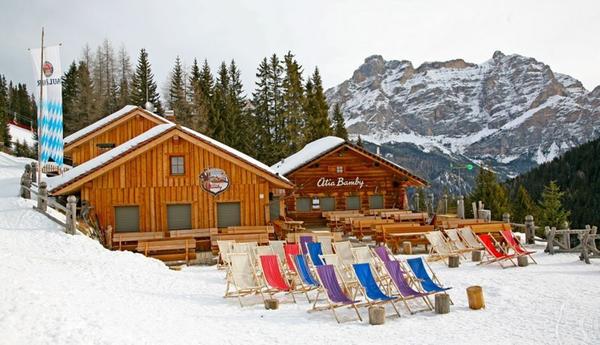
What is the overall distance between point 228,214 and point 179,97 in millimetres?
32583

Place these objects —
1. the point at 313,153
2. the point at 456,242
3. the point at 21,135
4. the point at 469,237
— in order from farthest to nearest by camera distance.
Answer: the point at 21,135 → the point at 313,153 → the point at 469,237 → the point at 456,242

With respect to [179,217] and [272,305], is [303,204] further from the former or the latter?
[272,305]

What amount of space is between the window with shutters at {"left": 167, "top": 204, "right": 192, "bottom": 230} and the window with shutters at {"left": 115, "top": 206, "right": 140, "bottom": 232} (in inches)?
45.2

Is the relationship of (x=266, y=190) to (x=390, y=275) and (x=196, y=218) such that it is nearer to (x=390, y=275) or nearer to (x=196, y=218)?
(x=196, y=218)

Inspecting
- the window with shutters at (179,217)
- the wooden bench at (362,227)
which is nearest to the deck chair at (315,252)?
the wooden bench at (362,227)

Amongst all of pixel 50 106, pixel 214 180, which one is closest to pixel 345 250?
pixel 214 180

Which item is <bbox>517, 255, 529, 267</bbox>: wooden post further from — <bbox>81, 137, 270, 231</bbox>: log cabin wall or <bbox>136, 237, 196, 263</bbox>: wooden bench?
<bbox>136, 237, 196, 263</bbox>: wooden bench

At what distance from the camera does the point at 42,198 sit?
55.6 feet

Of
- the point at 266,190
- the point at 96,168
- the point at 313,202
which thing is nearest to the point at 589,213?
the point at 313,202

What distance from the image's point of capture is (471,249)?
1563cm

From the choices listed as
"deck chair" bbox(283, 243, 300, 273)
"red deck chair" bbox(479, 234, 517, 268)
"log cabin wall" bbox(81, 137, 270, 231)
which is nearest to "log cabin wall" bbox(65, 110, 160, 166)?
"log cabin wall" bbox(81, 137, 270, 231)

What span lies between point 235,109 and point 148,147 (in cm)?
3030

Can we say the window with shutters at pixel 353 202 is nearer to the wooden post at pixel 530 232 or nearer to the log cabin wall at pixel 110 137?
the wooden post at pixel 530 232

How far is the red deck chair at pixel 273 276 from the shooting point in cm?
1079
